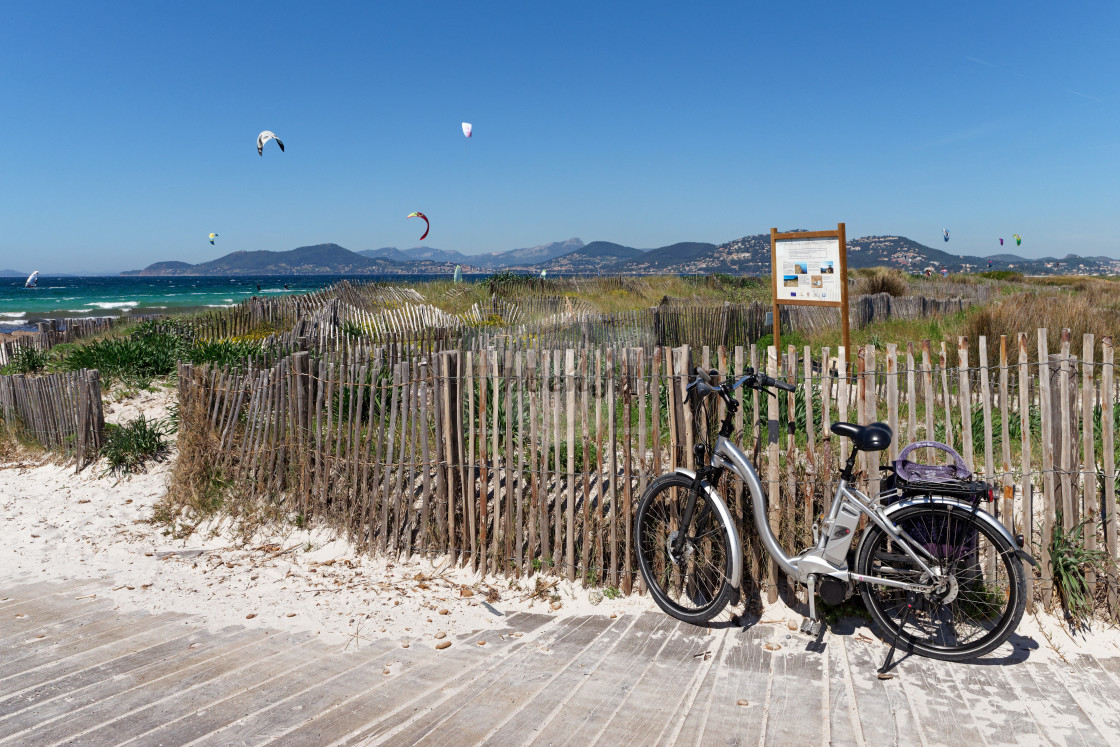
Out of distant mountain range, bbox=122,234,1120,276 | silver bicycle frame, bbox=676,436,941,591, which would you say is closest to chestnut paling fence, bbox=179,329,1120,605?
silver bicycle frame, bbox=676,436,941,591

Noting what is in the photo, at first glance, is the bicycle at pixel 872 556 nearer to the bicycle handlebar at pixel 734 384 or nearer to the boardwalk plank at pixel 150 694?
the bicycle handlebar at pixel 734 384

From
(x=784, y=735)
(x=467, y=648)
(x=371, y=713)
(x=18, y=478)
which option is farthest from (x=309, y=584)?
(x=18, y=478)

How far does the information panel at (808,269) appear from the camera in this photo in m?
5.66

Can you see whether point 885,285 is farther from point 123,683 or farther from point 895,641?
point 123,683

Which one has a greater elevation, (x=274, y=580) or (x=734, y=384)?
(x=734, y=384)

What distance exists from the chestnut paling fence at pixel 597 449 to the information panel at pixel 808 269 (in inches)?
36.8

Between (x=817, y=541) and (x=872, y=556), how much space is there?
27cm

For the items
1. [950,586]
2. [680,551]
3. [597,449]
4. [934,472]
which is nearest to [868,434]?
[934,472]

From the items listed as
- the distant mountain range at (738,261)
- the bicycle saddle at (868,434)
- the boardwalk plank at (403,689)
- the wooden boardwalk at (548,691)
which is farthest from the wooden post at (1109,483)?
the distant mountain range at (738,261)

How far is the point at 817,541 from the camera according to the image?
12.1 feet

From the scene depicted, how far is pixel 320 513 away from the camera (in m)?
5.83

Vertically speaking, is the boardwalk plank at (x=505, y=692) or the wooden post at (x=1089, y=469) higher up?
the wooden post at (x=1089, y=469)

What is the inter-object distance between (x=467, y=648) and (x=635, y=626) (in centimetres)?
95

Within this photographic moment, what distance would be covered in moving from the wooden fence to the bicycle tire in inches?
315
